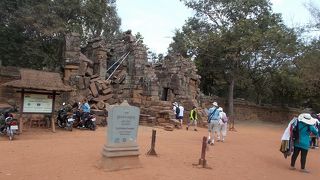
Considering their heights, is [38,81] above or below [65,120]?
above

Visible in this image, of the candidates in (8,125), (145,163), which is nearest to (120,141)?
(145,163)

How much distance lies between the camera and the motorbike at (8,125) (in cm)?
1307

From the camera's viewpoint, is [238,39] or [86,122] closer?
[86,122]

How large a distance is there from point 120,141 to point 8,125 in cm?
612

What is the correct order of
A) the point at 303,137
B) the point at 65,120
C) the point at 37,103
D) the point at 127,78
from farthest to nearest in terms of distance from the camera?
the point at 127,78, the point at 65,120, the point at 37,103, the point at 303,137

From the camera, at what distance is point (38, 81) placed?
49.2ft

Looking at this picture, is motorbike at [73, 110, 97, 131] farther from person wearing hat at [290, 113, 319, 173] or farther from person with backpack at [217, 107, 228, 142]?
person wearing hat at [290, 113, 319, 173]

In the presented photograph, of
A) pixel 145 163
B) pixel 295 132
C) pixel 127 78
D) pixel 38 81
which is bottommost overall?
pixel 145 163

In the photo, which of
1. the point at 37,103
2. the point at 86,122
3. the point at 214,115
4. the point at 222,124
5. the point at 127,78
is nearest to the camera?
the point at 214,115

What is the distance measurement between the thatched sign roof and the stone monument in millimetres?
6848

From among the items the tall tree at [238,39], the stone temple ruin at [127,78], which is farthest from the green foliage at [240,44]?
the stone temple ruin at [127,78]

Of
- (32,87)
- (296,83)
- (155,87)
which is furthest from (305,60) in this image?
(32,87)

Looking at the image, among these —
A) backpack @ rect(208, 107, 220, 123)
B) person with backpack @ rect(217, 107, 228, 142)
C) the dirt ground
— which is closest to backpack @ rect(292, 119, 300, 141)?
the dirt ground

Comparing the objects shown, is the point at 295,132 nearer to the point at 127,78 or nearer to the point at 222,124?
the point at 222,124
